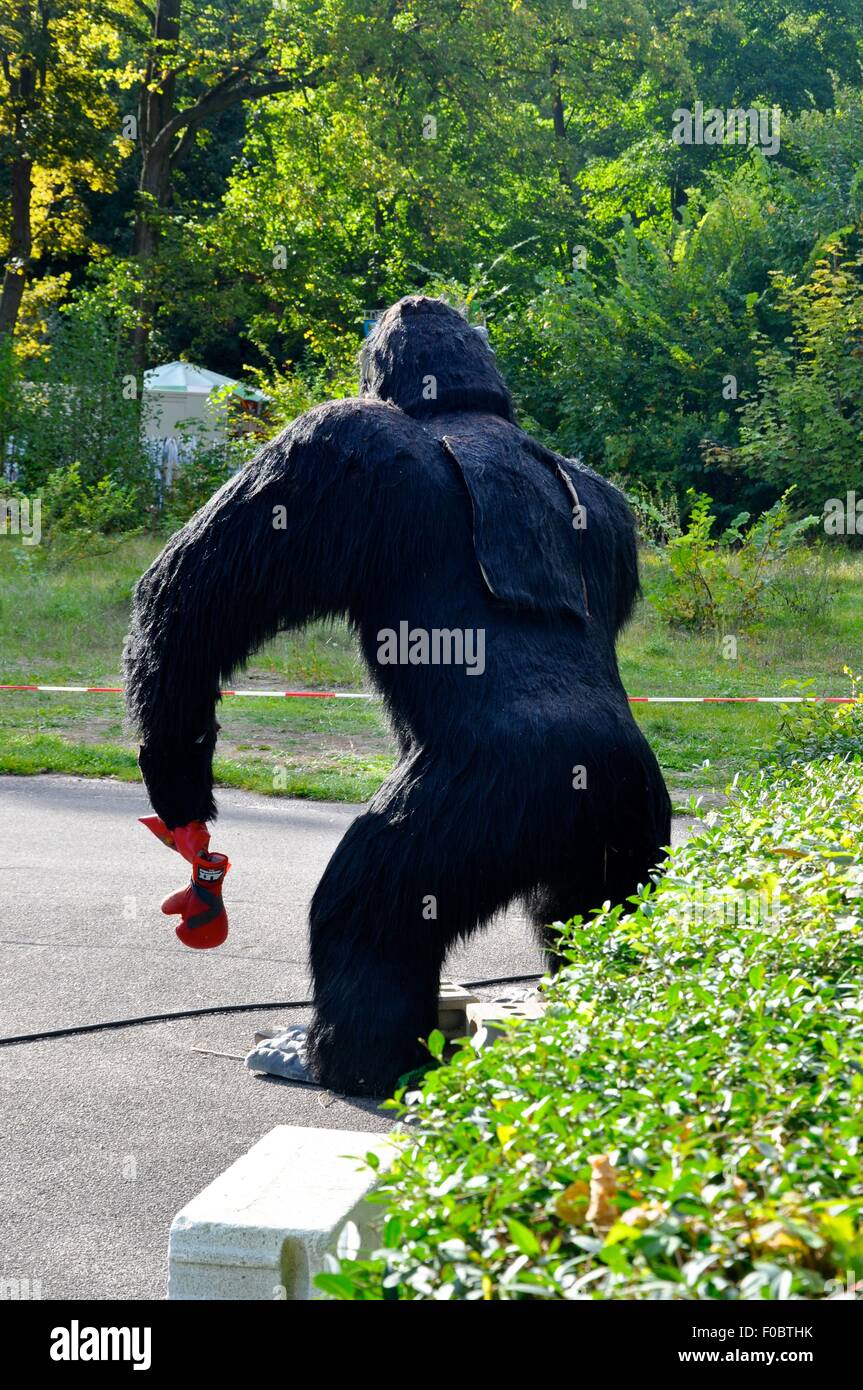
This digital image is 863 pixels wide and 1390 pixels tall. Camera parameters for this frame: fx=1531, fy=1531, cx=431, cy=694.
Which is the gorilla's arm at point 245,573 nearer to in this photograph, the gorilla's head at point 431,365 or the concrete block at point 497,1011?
the gorilla's head at point 431,365

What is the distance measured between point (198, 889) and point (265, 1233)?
157cm

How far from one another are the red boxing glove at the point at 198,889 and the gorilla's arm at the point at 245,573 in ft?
0.61

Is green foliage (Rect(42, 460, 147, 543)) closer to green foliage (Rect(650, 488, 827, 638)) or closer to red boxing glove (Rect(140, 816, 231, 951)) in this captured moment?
green foliage (Rect(650, 488, 827, 638))

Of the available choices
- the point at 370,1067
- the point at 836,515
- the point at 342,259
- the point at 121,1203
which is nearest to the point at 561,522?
the point at 370,1067

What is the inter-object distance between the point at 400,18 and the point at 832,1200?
25.7 meters

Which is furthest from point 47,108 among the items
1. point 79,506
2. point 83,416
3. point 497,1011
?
Result: point 497,1011

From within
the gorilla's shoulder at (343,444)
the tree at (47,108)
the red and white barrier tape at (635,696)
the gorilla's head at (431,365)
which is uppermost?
the tree at (47,108)

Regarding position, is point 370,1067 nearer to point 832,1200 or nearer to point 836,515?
point 832,1200

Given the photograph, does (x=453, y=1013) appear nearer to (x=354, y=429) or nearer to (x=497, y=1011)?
(x=497, y=1011)

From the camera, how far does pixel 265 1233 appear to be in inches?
98.5

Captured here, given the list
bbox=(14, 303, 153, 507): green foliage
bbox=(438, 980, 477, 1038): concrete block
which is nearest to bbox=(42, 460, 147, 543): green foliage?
bbox=(14, 303, 153, 507): green foliage

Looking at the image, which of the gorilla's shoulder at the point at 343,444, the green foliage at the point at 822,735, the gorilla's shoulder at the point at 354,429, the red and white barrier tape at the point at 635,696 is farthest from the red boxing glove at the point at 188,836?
the red and white barrier tape at the point at 635,696

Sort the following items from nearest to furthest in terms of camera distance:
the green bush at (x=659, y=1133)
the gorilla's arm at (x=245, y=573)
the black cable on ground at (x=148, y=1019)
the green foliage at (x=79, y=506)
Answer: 1. the green bush at (x=659, y=1133)
2. the gorilla's arm at (x=245, y=573)
3. the black cable on ground at (x=148, y=1019)
4. the green foliage at (x=79, y=506)

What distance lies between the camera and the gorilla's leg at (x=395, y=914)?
3.40 meters
